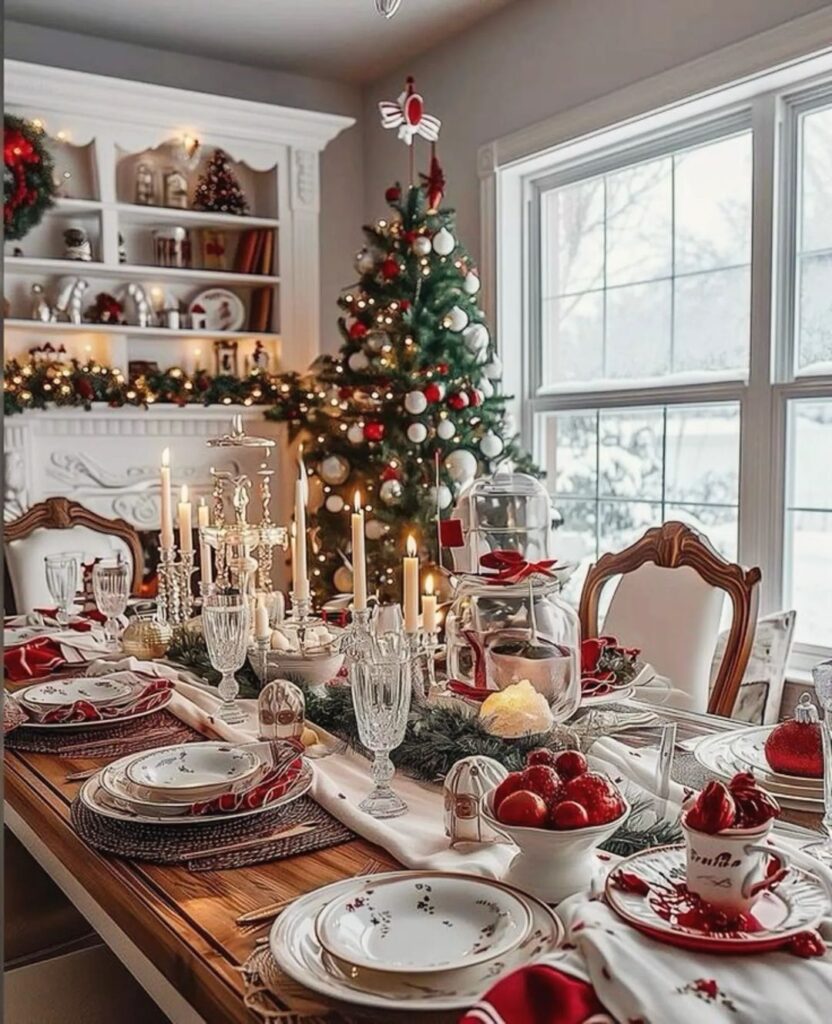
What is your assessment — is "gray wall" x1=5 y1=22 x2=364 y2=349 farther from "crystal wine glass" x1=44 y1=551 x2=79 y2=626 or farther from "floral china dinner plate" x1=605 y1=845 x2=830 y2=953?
"floral china dinner plate" x1=605 y1=845 x2=830 y2=953

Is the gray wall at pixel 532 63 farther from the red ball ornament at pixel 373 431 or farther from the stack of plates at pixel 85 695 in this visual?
the stack of plates at pixel 85 695

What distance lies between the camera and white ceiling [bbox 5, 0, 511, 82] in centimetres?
406

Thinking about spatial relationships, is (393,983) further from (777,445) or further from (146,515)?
(146,515)

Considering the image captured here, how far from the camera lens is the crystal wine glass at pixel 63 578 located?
2.36 metres

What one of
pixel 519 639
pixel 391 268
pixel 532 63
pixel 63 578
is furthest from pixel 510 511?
pixel 519 639

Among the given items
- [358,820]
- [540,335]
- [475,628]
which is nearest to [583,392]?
[540,335]

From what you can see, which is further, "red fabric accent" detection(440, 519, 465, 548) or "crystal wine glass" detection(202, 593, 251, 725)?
"red fabric accent" detection(440, 519, 465, 548)

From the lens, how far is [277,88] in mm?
4789

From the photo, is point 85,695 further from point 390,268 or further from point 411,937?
point 390,268

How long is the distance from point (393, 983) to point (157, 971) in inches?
11.5

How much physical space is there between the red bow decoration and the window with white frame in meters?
1.94

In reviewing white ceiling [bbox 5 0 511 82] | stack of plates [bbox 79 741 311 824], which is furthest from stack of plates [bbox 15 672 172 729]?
white ceiling [bbox 5 0 511 82]

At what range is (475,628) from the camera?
1.55 m

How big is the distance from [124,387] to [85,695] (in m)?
2.56
